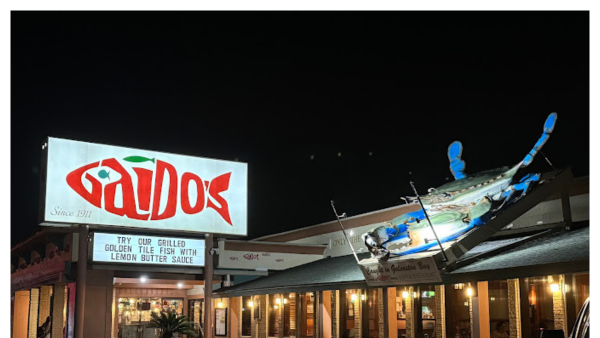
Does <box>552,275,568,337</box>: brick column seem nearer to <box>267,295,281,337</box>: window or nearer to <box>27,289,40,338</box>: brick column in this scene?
<box>267,295,281,337</box>: window

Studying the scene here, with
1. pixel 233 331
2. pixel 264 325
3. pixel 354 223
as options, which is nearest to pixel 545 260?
pixel 354 223

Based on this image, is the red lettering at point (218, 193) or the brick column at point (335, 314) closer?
the brick column at point (335, 314)

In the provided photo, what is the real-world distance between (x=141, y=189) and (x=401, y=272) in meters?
9.71

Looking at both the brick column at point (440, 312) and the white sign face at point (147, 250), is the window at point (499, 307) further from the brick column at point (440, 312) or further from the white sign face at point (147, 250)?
the white sign face at point (147, 250)

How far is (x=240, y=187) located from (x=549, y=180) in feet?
38.0

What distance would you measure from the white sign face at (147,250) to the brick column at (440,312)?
785cm

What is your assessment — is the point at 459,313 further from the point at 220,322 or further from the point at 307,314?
the point at 220,322

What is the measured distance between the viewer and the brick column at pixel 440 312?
18484 millimetres

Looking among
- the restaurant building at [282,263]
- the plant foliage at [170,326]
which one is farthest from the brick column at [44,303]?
the plant foliage at [170,326]

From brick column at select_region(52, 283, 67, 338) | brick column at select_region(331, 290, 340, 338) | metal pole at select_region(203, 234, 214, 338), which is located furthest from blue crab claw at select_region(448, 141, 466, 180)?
brick column at select_region(52, 283, 67, 338)

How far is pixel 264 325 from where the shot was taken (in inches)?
1058

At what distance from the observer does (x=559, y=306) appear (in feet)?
50.8

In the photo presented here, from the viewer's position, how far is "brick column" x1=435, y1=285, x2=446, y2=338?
1848cm

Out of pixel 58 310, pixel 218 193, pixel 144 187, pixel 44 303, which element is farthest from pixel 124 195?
pixel 44 303
